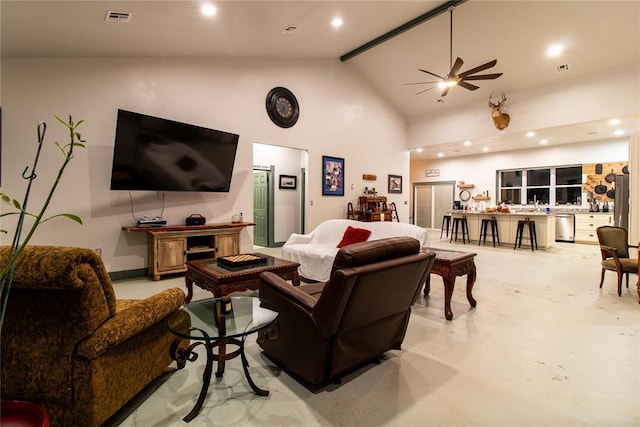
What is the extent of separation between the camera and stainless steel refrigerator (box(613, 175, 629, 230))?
5535 millimetres

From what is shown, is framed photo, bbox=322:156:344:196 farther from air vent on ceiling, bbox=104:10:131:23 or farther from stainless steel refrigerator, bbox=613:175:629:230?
stainless steel refrigerator, bbox=613:175:629:230

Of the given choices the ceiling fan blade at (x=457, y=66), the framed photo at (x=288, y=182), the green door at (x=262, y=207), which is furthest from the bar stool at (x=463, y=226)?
the green door at (x=262, y=207)

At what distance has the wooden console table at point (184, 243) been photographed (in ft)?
14.8

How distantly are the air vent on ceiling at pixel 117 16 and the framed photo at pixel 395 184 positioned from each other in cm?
677

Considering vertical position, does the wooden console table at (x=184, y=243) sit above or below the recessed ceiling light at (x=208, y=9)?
below

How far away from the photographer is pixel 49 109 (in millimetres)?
4043

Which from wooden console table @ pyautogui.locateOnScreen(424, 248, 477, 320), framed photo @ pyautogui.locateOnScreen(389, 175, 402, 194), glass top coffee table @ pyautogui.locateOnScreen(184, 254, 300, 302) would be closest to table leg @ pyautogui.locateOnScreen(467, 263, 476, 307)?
wooden console table @ pyautogui.locateOnScreen(424, 248, 477, 320)

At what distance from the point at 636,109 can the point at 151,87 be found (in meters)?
8.30

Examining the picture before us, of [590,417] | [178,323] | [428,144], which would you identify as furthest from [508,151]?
[178,323]

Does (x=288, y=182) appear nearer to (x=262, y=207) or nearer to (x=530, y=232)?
(x=262, y=207)

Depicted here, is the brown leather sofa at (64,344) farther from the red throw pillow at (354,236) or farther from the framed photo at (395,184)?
the framed photo at (395,184)

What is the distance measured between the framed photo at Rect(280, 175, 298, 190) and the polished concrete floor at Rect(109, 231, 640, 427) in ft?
15.7

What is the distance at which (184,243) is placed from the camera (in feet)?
15.6

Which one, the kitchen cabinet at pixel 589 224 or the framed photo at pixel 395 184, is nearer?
the kitchen cabinet at pixel 589 224
